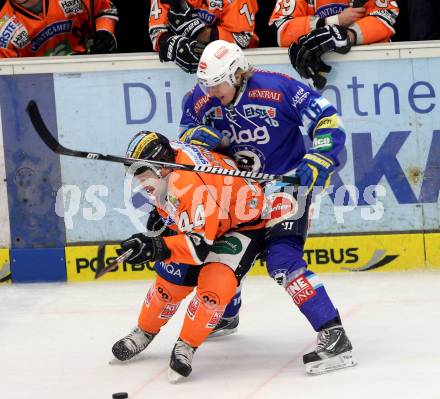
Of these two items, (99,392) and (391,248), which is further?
(391,248)

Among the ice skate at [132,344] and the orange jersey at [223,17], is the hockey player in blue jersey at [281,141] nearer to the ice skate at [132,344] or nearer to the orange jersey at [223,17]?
the ice skate at [132,344]

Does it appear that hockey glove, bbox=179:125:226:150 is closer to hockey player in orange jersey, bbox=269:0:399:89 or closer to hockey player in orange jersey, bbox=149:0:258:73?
hockey player in orange jersey, bbox=269:0:399:89

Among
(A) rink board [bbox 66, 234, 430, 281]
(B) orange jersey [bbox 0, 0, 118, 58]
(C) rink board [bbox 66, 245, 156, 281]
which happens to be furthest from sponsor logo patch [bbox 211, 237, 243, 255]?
(B) orange jersey [bbox 0, 0, 118, 58]

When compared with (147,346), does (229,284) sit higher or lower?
higher

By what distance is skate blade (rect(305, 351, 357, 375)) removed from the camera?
4.20 meters

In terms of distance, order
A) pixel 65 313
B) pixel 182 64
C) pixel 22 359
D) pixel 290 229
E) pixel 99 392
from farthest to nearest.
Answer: pixel 182 64
pixel 65 313
pixel 22 359
pixel 290 229
pixel 99 392

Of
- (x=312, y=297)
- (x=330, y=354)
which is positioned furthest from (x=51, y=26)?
(x=330, y=354)

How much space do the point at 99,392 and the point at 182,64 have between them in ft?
7.91

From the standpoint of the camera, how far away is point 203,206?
414 centimetres

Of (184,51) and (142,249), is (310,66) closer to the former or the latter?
(184,51)

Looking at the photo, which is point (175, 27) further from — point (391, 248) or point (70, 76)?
point (391, 248)

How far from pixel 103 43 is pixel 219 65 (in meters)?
2.26

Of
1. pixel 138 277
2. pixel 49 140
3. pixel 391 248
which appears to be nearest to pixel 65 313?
pixel 138 277

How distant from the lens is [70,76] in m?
6.20
